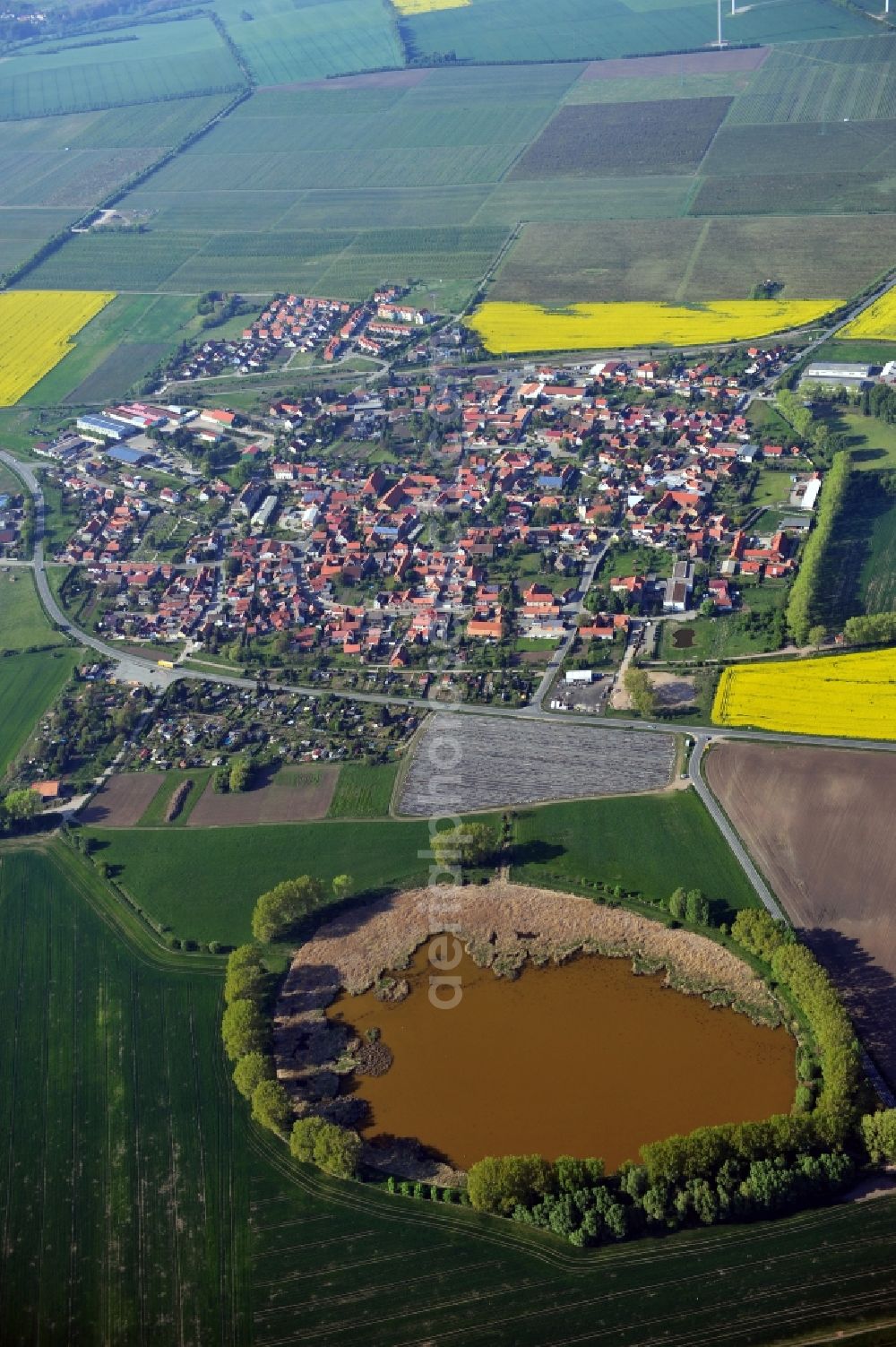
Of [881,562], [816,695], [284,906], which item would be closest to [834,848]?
[816,695]

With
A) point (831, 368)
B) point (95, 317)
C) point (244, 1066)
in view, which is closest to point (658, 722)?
point (244, 1066)

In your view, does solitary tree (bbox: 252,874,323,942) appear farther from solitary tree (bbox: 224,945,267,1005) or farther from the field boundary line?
the field boundary line

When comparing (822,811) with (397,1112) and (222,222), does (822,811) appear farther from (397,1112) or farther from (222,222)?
(222,222)

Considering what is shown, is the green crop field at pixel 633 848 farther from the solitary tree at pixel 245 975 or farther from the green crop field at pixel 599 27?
the green crop field at pixel 599 27

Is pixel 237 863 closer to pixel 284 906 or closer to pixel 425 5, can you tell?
pixel 284 906

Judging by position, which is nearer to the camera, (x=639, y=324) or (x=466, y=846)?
(x=466, y=846)

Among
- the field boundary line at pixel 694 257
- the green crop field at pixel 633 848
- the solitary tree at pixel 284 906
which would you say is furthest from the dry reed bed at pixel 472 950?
the field boundary line at pixel 694 257
